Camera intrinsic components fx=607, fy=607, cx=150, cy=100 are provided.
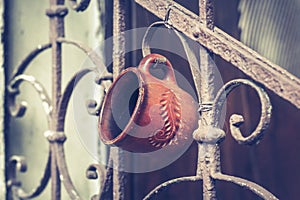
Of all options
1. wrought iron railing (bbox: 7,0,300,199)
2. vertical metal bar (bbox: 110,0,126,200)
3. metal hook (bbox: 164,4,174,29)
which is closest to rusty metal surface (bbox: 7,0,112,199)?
wrought iron railing (bbox: 7,0,300,199)

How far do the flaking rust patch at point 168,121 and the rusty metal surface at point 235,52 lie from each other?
0.35ft

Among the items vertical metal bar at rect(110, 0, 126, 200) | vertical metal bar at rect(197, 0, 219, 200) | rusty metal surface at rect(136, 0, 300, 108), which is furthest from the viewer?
vertical metal bar at rect(110, 0, 126, 200)

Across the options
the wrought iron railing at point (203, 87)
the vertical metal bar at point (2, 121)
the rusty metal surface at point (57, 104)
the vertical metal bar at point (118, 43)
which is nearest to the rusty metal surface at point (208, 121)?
the wrought iron railing at point (203, 87)

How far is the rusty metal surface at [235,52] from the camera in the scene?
2.56 feet

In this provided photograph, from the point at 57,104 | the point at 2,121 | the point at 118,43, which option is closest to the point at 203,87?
the point at 118,43

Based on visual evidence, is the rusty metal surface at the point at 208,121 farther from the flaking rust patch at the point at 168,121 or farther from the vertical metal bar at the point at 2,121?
the vertical metal bar at the point at 2,121

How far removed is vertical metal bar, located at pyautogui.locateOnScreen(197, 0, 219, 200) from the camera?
0.88 m

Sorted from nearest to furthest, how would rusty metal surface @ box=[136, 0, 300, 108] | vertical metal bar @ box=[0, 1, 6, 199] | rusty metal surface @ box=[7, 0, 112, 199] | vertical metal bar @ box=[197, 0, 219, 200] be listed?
1. rusty metal surface @ box=[136, 0, 300, 108]
2. vertical metal bar @ box=[197, 0, 219, 200]
3. rusty metal surface @ box=[7, 0, 112, 199]
4. vertical metal bar @ box=[0, 1, 6, 199]

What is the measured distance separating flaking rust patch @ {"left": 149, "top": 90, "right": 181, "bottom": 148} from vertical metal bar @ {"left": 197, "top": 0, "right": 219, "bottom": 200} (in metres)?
0.06

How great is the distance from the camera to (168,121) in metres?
0.95

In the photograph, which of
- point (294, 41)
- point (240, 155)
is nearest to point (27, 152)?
point (240, 155)

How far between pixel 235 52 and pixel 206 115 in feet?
0.35

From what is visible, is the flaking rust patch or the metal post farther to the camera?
the metal post

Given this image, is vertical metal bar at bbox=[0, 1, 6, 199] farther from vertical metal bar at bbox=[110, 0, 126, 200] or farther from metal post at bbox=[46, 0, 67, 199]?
vertical metal bar at bbox=[110, 0, 126, 200]
